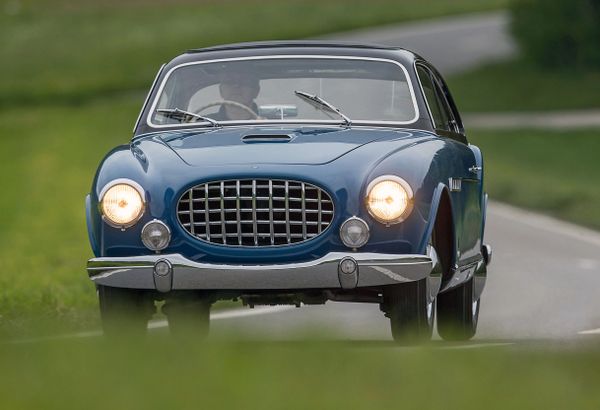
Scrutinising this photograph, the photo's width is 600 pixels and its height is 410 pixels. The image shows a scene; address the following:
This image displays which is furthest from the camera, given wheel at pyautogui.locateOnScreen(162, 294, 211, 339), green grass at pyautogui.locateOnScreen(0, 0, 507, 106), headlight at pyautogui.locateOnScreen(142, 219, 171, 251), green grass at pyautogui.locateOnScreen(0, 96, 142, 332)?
green grass at pyautogui.locateOnScreen(0, 0, 507, 106)

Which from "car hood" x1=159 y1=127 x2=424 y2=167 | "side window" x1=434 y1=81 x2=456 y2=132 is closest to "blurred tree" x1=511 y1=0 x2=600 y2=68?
"side window" x1=434 y1=81 x2=456 y2=132

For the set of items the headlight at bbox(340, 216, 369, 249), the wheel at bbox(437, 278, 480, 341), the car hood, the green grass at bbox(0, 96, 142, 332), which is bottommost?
the green grass at bbox(0, 96, 142, 332)

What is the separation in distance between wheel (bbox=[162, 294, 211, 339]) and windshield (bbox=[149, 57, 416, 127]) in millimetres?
1031

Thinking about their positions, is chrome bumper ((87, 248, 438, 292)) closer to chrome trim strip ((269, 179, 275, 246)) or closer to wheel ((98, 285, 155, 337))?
chrome trim strip ((269, 179, 275, 246))

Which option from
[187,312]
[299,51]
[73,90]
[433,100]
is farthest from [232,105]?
[73,90]

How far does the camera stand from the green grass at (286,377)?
5.66m

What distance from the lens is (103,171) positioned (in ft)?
31.4

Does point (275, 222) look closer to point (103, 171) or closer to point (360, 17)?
point (103, 171)

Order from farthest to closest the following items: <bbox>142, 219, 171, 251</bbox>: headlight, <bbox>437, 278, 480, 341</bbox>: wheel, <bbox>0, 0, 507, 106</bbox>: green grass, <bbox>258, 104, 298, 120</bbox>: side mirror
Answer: <bbox>0, 0, 507, 106</bbox>: green grass, <bbox>437, 278, 480, 341</bbox>: wheel, <bbox>258, 104, 298, 120</bbox>: side mirror, <bbox>142, 219, 171, 251</bbox>: headlight

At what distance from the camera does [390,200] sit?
9.24 meters

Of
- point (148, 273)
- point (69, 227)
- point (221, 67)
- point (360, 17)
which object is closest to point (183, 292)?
point (148, 273)

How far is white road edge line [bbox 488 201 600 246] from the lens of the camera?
18.6 metres

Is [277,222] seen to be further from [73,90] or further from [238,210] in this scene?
[73,90]

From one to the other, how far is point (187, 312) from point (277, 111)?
1.22 meters
